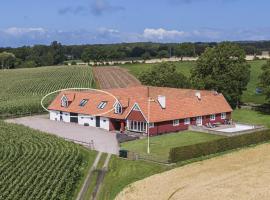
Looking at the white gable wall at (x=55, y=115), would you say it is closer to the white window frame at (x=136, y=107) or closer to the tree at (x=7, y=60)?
the white window frame at (x=136, y=107)

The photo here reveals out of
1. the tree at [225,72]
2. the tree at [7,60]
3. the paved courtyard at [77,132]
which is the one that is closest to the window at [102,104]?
the paved courtyard at [77,132]

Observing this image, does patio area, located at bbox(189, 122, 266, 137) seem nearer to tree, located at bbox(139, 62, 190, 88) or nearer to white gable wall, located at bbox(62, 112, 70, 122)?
white gable wall, located at bbox(62, 112, 70, 122)

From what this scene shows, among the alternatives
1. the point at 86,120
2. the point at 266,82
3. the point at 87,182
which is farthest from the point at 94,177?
the point at 266,82

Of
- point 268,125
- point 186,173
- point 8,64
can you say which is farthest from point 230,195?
point 8,64

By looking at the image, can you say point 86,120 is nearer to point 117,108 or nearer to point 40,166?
point 117,108

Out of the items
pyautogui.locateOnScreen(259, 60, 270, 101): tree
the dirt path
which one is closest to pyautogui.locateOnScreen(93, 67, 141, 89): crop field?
pyautogui.locateOnScreen(259, 60, 270, 101): tree

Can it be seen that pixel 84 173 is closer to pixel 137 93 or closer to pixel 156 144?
pixel 156 144

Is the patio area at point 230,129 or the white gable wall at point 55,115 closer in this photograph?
the patio area at point 230,129
